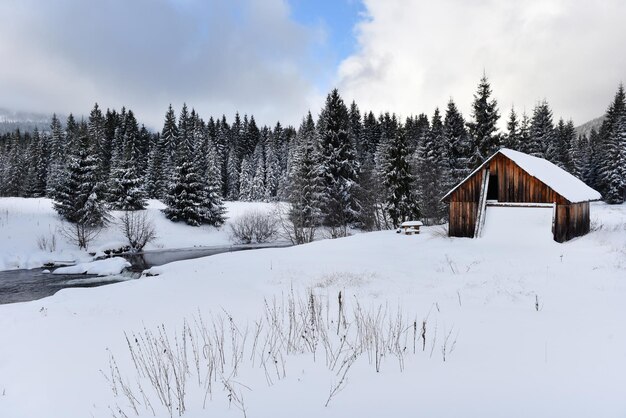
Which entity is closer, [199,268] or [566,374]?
[566,374]

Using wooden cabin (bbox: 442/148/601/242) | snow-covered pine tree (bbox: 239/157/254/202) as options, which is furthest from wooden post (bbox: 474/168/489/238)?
snow-covered pine tree (bbox: 239/157/254/202)

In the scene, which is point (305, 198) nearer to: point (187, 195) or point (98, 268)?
point (187, 195)

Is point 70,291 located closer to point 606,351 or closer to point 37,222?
point 606,351

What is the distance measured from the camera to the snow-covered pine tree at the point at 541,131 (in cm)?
4244

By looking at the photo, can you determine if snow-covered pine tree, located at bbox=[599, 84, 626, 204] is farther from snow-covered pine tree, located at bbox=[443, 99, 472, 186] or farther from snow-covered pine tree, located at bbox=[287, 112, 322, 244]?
snow-covered pine tree, located at bbox=[287, 112, 322, 244]

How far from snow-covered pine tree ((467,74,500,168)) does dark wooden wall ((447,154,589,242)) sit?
11.3 metres

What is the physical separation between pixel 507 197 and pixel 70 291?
23764mm

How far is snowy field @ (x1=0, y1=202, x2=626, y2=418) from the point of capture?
4758 mm

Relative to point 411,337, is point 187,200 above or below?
above

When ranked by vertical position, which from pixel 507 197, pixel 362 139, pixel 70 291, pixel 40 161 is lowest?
pixel 70 291

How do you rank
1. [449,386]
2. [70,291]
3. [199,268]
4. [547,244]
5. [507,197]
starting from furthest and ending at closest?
1. [507,197]
2. [547,244]
3. [199,268]
4. [70,291]
5. [449,386]

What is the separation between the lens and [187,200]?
130ft

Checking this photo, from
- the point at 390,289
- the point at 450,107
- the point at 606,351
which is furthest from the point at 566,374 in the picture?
the point at 450,107

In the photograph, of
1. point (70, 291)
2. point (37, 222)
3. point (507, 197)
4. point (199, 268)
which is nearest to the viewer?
point (70, 291)
